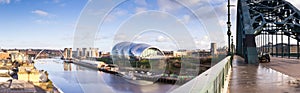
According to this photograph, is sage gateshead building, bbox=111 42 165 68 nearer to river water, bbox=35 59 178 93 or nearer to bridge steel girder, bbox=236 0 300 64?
river water, bbox=35 59 178 93

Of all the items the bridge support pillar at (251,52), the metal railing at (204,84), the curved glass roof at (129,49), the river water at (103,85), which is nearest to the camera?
the metal railing at (204,84)

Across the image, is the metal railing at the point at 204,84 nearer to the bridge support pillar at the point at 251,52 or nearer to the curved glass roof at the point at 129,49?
the bridge support pillar at the point at 251,52

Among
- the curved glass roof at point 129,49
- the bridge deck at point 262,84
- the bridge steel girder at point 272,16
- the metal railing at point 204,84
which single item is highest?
the bridge steel girder at point 272,16

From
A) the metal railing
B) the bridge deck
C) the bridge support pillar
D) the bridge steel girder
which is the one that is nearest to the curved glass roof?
the bridge support pillar

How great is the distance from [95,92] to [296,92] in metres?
38.8

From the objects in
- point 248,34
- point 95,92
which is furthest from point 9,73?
point 248,34

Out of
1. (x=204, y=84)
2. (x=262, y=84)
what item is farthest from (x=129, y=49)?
(x=204, y=84)

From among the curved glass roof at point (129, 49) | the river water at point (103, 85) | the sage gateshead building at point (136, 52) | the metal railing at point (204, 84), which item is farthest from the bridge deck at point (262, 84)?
the curved glass roof at point (129, 49)

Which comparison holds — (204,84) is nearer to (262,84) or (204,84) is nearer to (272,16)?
(262,84)

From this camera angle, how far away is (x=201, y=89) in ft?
7.65

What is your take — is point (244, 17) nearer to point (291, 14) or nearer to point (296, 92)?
point (291, 14)

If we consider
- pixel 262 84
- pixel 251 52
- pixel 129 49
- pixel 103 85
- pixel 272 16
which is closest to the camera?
pixel 262 84

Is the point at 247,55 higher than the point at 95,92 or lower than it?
higher

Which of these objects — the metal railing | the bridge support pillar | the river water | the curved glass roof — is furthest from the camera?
the river water
